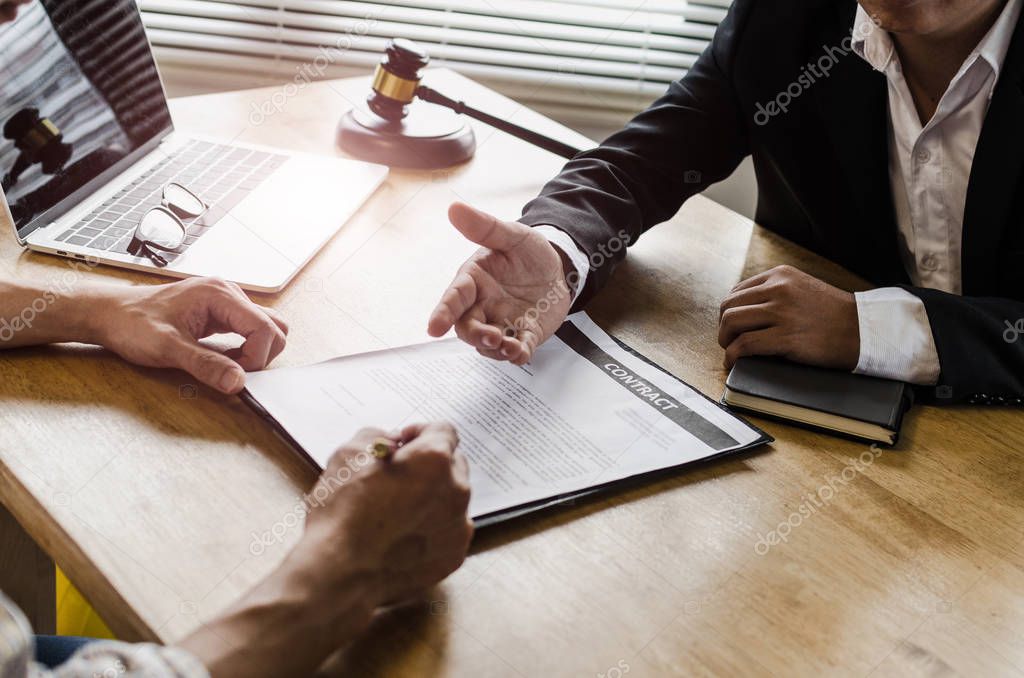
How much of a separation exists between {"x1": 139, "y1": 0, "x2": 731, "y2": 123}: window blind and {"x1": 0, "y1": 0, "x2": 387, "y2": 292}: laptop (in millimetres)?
815

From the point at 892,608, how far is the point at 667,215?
70 centimetres

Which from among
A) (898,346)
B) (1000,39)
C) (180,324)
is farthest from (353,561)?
(1000,39)

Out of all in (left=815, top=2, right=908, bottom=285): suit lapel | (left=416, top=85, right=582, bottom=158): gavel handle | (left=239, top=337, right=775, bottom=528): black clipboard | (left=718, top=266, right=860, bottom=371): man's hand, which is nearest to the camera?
(left=239, top=337, right=775, bottom=528): black clipboard

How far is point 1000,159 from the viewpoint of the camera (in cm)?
108

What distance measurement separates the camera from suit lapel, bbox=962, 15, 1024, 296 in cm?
108

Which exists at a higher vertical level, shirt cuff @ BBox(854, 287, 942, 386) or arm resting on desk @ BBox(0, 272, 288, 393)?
shirt cuff @ BBox(854, 287, 942, 386)

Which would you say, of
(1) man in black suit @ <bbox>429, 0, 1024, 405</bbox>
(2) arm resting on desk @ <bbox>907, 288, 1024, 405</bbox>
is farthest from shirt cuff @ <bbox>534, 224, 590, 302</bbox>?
(2) arm resting on desk @ <bbox>907, 288, 1024, 405</bbox>

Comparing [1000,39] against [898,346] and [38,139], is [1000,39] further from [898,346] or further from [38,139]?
[38,139]

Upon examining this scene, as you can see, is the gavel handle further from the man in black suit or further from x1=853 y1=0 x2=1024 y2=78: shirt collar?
x1=853 y1=0 x2=1024 y2=78: shirt collar

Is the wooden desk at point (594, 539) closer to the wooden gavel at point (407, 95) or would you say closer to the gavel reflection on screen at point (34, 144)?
the gavel reflection on screen at point (34, 144)

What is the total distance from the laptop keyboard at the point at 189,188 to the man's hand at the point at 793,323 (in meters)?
0.65

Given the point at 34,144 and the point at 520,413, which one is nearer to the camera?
the point at 520,413

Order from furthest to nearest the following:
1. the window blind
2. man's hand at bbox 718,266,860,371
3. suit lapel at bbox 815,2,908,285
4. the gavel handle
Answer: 1. the window blind
2. the gavel handle
3. suit lapel at bbox 815,2,908,285
4. man's hand at bbox 718,266,860,371

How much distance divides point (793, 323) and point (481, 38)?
4.54 ft
